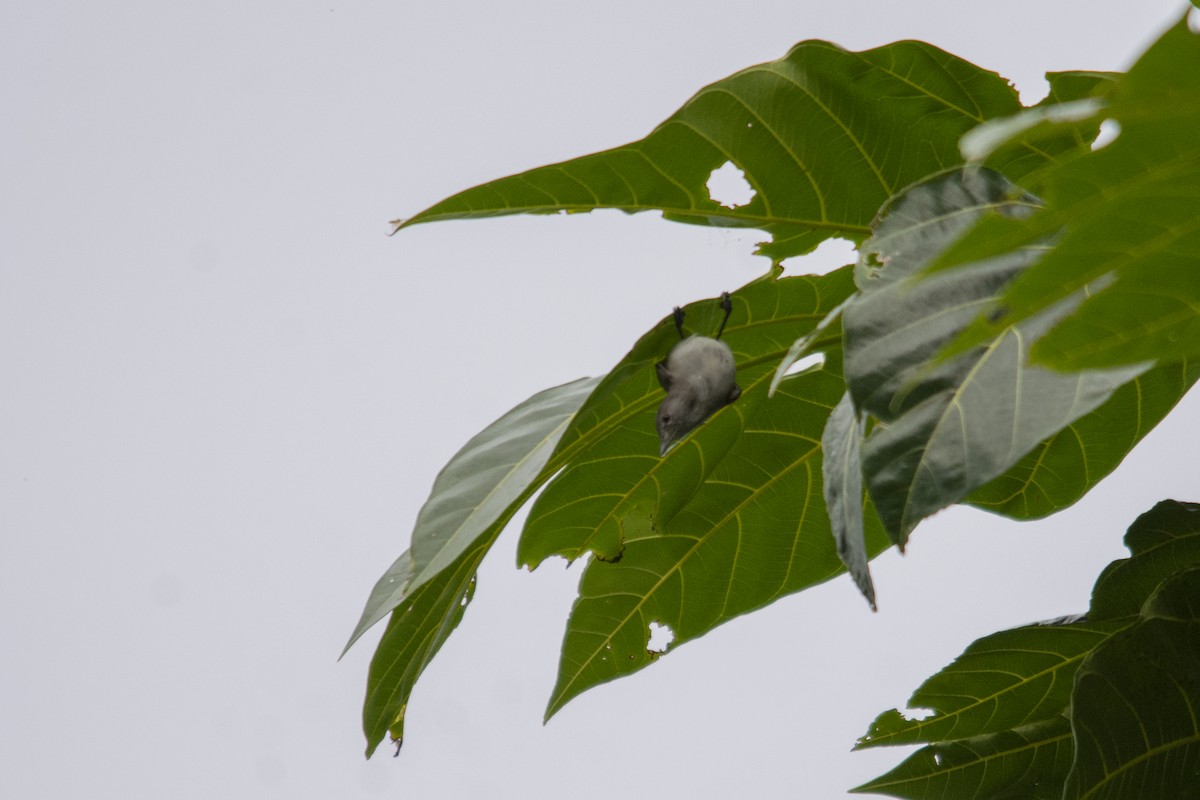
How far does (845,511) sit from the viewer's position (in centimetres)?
58

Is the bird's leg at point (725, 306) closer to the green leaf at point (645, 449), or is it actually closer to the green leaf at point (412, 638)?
the green leaf at point (645, 449)

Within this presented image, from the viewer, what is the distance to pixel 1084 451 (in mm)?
1000

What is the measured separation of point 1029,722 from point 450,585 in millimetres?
565

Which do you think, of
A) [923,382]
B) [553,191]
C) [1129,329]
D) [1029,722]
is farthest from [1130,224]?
[1029,722]

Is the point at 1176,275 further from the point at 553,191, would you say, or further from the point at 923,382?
the point at 553,191

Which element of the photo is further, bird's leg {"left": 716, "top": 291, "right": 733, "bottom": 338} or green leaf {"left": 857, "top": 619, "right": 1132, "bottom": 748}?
green leaf {"left": 857, "top": 619, "right": 1132, "bottom": 748}

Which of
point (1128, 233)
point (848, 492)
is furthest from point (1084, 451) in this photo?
point (1128, 233)

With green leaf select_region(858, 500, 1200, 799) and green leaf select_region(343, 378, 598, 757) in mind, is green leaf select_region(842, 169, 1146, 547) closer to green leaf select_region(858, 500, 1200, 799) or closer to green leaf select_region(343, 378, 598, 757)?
green leaf select_region(343, 378, 598, 757)

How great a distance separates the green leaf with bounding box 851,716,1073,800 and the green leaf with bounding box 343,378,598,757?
409 millimetres

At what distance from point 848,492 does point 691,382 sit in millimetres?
211

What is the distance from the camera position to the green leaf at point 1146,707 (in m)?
0.82

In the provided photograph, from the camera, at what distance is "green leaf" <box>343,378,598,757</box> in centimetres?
70

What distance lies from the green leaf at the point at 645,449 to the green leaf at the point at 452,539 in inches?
3.6

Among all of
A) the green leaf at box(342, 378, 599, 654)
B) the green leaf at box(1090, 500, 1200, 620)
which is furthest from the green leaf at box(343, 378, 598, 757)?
the green leaf at box(1090, 500, 1200, 620)
